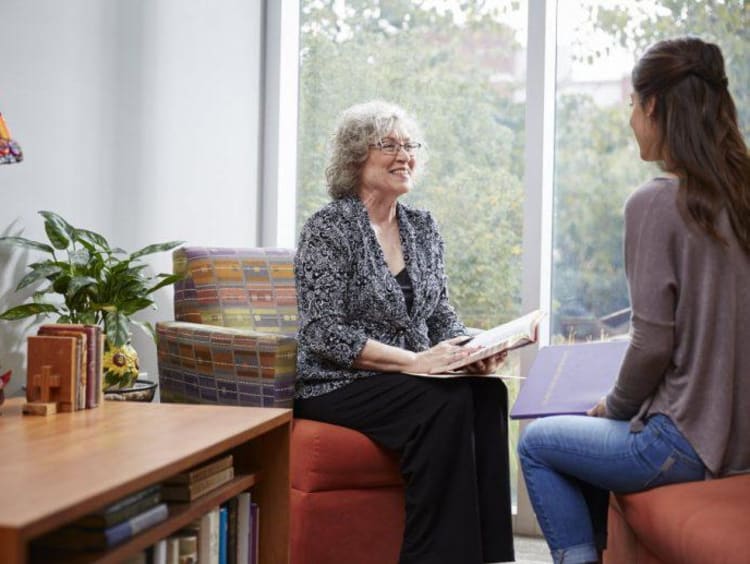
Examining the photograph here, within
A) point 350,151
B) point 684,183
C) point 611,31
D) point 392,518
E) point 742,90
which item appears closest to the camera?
point 684,183

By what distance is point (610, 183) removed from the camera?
122 inches

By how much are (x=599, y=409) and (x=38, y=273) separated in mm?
1308

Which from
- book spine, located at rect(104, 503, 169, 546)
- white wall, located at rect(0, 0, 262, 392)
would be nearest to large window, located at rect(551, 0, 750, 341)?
white wall, located at rect(0, 0, 262, 392)

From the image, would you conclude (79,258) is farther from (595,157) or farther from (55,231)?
(595,157)

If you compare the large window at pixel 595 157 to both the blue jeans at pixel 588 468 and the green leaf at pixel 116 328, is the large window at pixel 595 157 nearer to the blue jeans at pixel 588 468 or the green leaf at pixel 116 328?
the blue jeans at pixel 588 468

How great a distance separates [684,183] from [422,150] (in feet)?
3.67

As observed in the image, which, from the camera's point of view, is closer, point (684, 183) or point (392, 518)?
point (684, 183)

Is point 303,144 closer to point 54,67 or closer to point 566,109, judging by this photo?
point 566,109

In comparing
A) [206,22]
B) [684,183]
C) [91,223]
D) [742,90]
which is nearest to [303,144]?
[206,22]

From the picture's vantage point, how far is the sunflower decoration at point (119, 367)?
2.29 metres

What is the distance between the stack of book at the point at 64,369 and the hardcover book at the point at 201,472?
11.8 inches

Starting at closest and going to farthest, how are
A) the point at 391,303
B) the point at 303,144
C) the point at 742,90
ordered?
the point at 391,303
the point at 742,90
the point at 303,144

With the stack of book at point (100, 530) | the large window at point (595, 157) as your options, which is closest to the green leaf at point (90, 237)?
the stack of book at point (100, 530)

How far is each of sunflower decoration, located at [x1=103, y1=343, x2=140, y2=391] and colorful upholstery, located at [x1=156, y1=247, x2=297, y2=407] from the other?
0.15 meters
